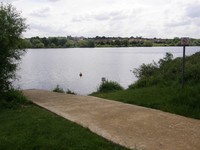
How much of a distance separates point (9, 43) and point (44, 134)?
5.53m

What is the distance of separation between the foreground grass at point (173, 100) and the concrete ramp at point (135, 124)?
1.49 feet

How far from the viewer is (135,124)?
699 centimetres

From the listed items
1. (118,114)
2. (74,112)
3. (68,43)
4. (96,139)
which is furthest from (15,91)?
(68,43)

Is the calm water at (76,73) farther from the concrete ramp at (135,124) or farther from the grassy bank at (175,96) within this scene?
the concrete ramp at (135,124)

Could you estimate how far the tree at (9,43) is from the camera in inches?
421

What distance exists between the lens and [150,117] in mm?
7574

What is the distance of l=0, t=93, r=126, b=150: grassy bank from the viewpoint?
562 centimetres

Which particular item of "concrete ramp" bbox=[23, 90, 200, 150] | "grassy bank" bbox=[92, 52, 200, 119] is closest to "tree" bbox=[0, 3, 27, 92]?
"concrete ramp" bbox=[23, 90, 200, 150]

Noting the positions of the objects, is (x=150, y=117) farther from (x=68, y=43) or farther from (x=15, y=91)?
(x=68, y=43)

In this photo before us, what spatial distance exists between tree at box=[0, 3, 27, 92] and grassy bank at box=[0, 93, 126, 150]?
288 cm

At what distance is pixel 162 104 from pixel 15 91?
5.07 m

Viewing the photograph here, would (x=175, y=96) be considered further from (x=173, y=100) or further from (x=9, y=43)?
(x=9, y=43)

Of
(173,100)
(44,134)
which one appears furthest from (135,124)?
(173,100)

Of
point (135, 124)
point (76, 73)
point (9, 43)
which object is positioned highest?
point (9, 43)
